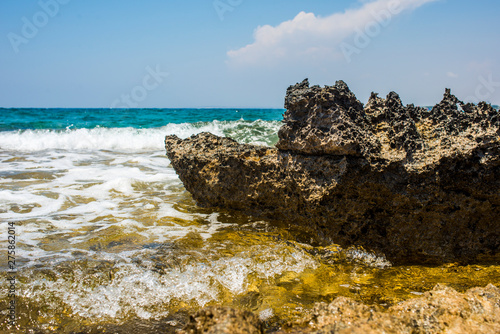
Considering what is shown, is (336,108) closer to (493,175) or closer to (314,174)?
(314,174)

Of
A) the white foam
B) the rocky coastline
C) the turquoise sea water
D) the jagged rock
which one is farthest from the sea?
the white foam

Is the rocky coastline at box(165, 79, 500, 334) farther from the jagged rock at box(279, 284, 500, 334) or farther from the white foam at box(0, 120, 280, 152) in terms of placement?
the white foam at box(0, 120, 280, 152)

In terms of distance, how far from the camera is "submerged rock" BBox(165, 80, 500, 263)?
8.47 feet

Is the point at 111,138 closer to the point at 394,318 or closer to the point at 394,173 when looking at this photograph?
the point at 394,173

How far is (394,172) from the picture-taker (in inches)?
105

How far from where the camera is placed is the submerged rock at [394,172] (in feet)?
8.47

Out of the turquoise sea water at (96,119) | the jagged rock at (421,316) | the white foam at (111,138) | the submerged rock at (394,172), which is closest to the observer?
the jagged rock at (421,316)

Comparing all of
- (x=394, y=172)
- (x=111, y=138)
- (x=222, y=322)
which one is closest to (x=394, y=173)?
(x=394, y=172)

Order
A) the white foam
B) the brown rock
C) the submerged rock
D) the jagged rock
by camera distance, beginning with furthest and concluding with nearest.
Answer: the white foam → the submerged rock → the jagged rock → the brown rock

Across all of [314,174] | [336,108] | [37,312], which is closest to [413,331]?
[314,174]

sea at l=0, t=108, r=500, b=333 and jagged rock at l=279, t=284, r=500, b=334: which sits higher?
jagged rock at l=279, t=284, r=500, b=334

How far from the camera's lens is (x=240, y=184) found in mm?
3609

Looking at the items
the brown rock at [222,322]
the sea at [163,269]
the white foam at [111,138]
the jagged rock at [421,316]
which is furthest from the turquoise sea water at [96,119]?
the brown rock at [222,322]

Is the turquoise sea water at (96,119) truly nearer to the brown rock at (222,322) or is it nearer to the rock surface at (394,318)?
the rock surface at (394,318)
